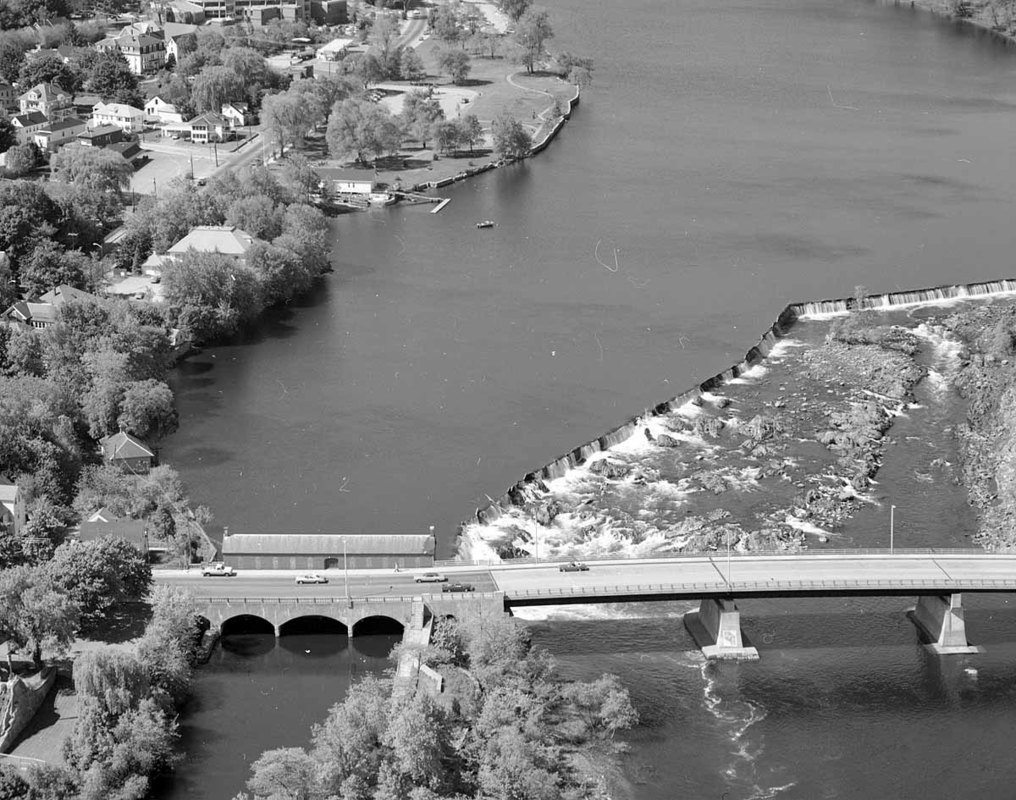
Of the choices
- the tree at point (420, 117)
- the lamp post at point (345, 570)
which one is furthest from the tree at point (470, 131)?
the lamp post at point (345, 570)

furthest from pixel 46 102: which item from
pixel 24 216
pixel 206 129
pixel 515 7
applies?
pixel 515 7

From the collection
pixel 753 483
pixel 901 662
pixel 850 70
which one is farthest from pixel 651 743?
pixel 850 70

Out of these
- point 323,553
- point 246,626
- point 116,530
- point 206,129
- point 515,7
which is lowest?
point 246,626

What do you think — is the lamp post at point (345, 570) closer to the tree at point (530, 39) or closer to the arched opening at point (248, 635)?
the arched opening at point (248, 635)

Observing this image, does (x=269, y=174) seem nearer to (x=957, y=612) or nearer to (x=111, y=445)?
(x=111, y=445)

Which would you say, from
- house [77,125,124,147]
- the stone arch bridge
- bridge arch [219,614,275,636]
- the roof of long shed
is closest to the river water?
the stone arch bridge

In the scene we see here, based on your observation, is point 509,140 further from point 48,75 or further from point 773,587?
point 773,587
